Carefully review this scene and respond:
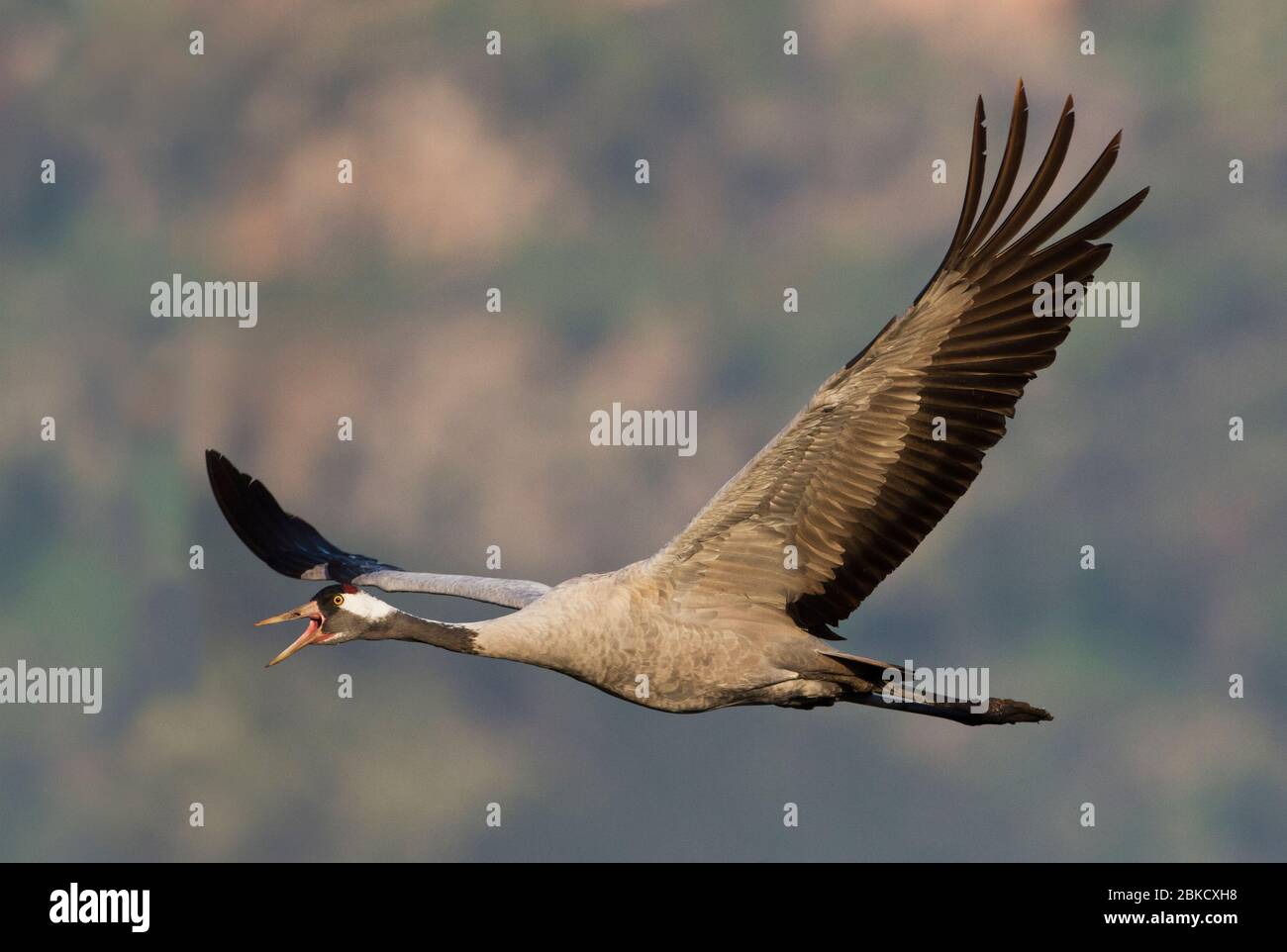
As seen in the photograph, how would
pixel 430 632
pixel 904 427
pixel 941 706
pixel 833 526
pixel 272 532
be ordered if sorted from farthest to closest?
pixel 272 532, pixel 941 706, pixel 430 632, pixel 833 526, pixel 904 427

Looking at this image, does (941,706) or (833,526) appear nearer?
(833,526)

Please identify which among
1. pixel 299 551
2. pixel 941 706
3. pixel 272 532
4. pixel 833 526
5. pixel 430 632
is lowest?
pixel 941 706

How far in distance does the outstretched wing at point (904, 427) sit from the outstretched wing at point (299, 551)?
11.2 ft

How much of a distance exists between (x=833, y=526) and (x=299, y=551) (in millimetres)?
6529

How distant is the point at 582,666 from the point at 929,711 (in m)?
2.95

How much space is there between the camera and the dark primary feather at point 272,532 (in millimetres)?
16281

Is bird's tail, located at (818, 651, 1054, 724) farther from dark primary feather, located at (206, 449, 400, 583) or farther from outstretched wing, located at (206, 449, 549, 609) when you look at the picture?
dark primary feather, located at (206, 449, 400, 583)

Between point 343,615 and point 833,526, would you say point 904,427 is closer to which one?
point 833,526

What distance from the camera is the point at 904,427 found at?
39.1 feet

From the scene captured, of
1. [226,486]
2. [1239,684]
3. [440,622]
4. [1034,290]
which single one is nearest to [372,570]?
[226,486]

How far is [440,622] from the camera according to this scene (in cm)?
1274

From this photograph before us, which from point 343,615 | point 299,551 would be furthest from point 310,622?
point 299,551

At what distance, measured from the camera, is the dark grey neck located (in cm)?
1256

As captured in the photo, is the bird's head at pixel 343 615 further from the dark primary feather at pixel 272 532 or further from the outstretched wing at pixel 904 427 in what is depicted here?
the dark primary feather at pixel 272 532
